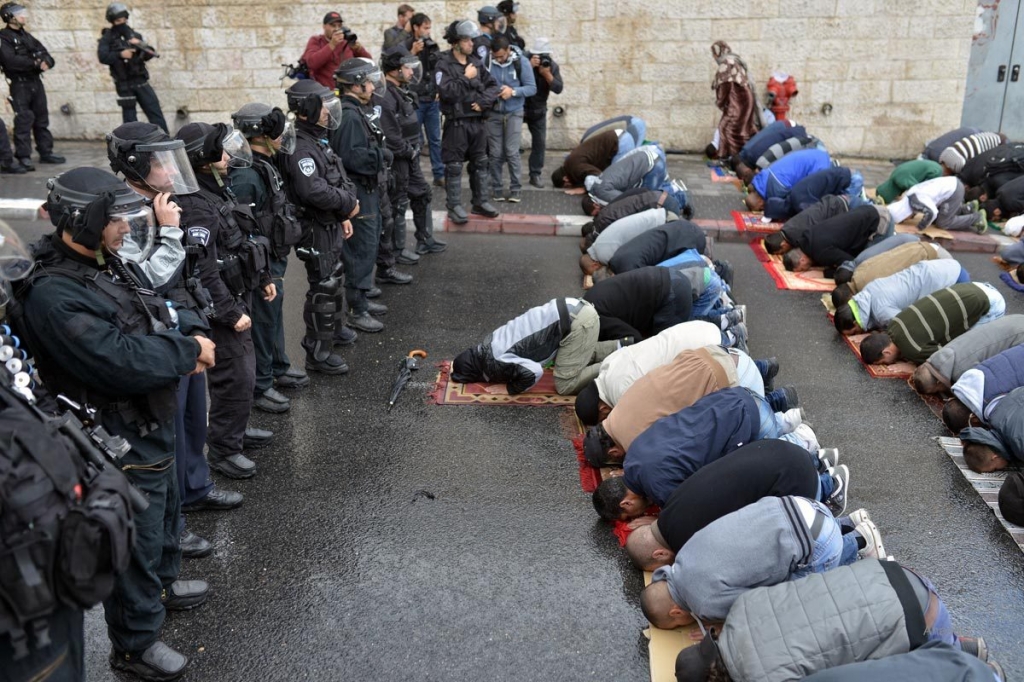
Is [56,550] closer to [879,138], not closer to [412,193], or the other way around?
[412,193]

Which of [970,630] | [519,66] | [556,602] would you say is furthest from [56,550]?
[519,66]

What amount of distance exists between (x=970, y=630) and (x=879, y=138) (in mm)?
10403

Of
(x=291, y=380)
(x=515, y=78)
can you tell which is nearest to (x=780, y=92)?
(x=515, y=78)

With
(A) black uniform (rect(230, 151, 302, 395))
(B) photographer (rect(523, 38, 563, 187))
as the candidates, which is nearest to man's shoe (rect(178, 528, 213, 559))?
(A) black uniform (rect(230, 151, 302, 395))

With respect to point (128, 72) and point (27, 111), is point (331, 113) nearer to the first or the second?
point (128, 72)

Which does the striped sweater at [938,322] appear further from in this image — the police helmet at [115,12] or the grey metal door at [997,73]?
the police helmet at [115,12]

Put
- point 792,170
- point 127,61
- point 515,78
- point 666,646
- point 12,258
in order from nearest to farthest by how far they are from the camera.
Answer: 1. point 12,258
2. point 666,646
3. point 792,170
4. point 515,78
5. point 127,61

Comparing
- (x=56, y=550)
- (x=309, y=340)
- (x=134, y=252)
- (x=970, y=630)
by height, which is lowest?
(x=970, y=630)

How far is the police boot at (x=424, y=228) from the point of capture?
8.77 meters

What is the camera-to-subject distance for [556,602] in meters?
4.36

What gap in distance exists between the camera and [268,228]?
18.8 ft

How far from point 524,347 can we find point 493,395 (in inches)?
17.8

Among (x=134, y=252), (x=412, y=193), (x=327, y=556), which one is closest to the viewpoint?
(x=134, y=252)

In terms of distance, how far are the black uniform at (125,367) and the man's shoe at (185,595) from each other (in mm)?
353
